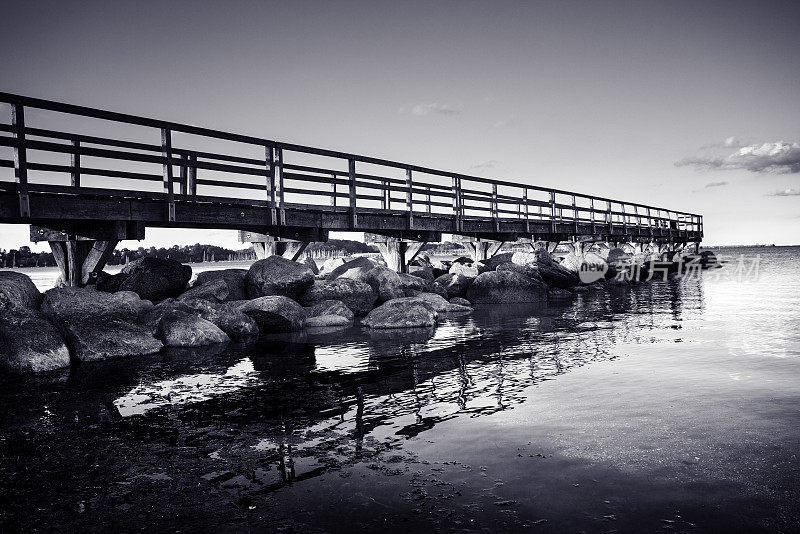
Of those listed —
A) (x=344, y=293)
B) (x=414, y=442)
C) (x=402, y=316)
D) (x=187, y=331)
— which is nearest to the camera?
(x=414, y=442)

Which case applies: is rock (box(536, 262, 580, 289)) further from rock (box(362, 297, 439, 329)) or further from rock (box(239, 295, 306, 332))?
rock (box(239, 295, 306, 332))

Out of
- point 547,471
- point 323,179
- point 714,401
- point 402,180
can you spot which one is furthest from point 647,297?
point 547,471

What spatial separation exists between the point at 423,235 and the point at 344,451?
14.2 meters

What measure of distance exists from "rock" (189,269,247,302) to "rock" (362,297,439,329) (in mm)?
3186

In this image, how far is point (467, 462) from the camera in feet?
11.6

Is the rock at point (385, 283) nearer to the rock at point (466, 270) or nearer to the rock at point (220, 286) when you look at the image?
the rock at point (220, 286)

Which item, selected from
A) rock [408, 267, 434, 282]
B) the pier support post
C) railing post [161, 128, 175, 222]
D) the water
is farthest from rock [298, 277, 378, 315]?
the water

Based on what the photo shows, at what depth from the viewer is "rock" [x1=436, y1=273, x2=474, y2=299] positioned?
16609mm

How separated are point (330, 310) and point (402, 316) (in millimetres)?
1696

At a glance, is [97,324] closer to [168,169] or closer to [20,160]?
[20,160]

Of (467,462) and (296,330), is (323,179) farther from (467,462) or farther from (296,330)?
(467,462)

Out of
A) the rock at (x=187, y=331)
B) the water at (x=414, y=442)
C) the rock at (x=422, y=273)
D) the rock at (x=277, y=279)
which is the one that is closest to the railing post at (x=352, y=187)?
the rock at (x=277, y=279)

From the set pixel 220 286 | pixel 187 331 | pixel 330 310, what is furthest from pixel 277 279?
pixel 187 331

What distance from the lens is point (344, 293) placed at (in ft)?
41.7
